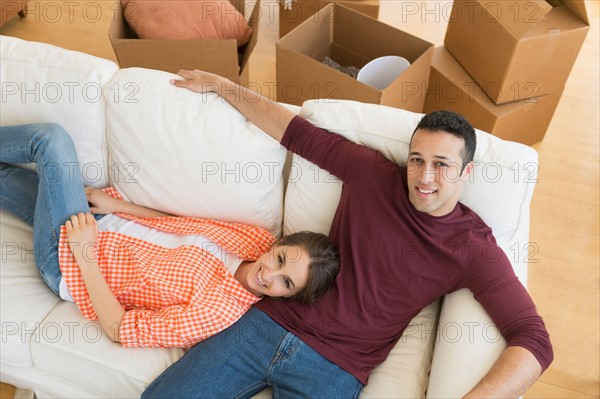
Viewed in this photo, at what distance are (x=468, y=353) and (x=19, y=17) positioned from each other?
3.02m

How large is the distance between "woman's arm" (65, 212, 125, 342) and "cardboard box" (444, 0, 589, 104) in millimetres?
1606

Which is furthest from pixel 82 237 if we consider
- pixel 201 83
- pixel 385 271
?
pixel 385 271

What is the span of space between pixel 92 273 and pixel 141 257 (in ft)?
0.46

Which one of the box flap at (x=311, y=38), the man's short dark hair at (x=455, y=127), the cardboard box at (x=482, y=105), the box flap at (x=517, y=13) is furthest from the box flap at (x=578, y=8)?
the man's short dark hair at (x=455, y=127)

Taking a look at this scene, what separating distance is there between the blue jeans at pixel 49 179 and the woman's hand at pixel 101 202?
Result: 56 millimetres

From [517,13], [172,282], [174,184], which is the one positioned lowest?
[172,282]

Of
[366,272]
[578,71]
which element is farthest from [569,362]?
[578,71]

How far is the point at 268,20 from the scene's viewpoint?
3.23 m

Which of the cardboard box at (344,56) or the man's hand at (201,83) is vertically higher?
the man's hand at (201,83)

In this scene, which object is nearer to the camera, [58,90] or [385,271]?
[385,271]

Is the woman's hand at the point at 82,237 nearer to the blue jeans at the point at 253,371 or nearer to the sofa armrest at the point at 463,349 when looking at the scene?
the blue jeans at the point at 253,371

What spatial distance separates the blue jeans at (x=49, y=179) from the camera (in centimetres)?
168

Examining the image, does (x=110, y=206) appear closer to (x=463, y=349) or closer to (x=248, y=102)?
(x=248, y=102)

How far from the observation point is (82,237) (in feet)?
5.43
